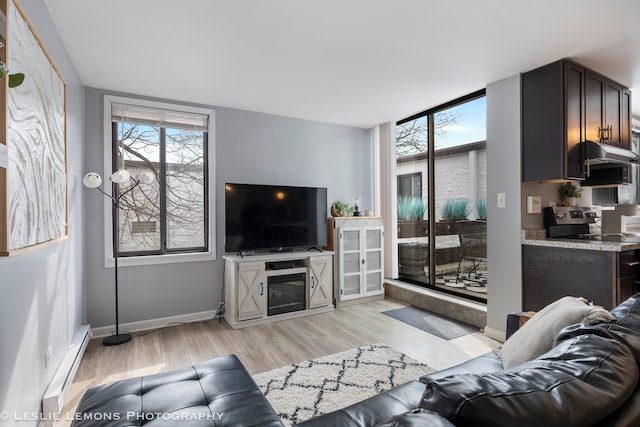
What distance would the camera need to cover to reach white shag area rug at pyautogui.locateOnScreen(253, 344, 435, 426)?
2.11m

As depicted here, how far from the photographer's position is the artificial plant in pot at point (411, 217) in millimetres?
4523

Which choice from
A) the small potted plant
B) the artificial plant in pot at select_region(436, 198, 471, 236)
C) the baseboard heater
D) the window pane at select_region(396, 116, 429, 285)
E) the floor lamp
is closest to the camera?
the baseboard heater

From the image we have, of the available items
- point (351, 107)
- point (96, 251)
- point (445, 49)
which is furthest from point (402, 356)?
point (96, 251)

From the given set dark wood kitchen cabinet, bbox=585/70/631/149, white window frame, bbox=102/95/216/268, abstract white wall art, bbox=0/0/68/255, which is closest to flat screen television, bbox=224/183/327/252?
white window frame, bbox=102/95/216/268

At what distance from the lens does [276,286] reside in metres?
3.85

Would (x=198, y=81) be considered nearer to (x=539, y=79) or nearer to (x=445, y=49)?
(x=445, y=49)

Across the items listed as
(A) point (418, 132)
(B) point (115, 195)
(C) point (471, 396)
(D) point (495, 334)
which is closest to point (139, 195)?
(B) point (115, 195)

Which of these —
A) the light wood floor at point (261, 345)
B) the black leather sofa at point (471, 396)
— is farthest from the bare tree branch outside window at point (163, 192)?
the black leather sofa at point (471, 396)

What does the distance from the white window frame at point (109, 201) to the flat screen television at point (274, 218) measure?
289 millimetres

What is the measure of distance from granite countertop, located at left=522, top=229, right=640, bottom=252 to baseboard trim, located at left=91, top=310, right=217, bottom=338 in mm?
3441

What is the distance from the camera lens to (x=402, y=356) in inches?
110

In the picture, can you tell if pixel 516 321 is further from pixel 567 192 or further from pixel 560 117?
pixel 567 192

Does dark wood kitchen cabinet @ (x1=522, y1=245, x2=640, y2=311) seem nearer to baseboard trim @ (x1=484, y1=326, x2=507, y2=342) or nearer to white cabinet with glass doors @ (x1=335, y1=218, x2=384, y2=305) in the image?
baseboard trim @ (x1=484, y1=326, x2=507, y2=342)

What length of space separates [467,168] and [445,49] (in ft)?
5.62
